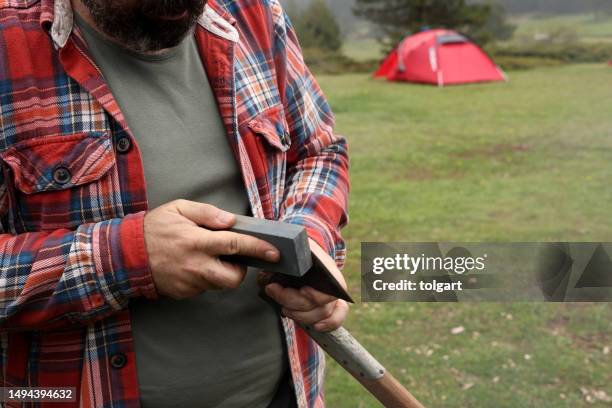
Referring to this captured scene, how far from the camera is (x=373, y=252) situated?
110 inches

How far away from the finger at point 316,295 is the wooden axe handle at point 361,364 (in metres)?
0.14

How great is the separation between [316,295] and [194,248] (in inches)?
11.5

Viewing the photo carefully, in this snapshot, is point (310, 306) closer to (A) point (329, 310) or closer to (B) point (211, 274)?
Result: (A) point (329, 310)

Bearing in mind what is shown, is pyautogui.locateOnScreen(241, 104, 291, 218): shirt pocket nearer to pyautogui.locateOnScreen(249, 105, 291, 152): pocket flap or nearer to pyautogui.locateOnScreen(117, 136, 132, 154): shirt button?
pyautogui.locateOnScreen(249, 105, 291, 152): pocket flap

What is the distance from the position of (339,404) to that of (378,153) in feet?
18.8

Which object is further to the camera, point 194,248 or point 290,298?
point 290,298

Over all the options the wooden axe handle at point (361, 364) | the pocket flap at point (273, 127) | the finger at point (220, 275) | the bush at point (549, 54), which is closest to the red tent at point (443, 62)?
the bush at point (549, 54)

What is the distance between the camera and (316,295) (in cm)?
146

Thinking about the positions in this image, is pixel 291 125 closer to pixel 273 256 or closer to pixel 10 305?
pixel 273 256

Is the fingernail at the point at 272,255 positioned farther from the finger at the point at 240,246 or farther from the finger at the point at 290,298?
the finger at the point at 290,298

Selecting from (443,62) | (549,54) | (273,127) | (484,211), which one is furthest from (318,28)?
(273,127)

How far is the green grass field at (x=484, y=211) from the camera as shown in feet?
13.3

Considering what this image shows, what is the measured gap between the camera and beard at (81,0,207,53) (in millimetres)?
1376

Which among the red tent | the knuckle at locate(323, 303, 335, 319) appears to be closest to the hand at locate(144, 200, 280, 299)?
the knuckle at locate(323, 303, 335, 319)
